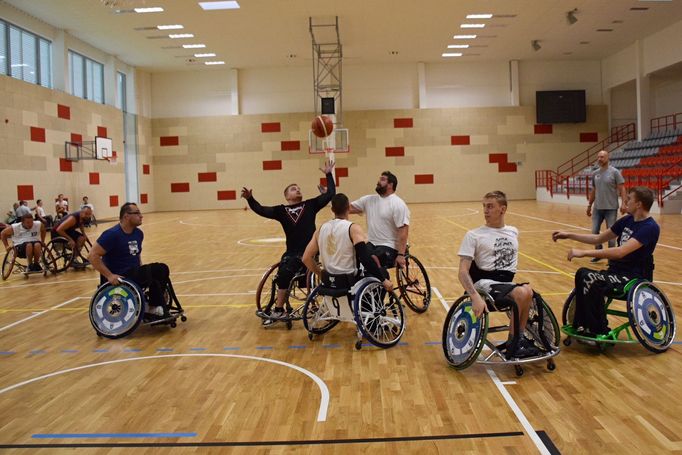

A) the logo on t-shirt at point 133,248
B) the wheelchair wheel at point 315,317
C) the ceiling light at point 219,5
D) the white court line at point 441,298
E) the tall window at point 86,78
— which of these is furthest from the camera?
the tall window at point 86,78

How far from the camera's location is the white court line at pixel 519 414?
3.05 m

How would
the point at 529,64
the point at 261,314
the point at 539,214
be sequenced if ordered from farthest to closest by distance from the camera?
the point at 529,64, the point at 539,214, the point at 261,314

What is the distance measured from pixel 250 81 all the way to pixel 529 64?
11999 mm

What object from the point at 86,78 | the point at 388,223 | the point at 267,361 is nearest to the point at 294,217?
the point at 388,223

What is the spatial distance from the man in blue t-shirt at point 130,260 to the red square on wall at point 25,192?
14.1m

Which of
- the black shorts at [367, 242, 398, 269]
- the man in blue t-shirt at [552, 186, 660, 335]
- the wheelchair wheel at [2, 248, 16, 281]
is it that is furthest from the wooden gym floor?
the wheelchair wheel at [2, 248, 16, 281]

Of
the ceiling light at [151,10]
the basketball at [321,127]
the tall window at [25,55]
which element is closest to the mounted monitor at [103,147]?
the tall window at [25,55]

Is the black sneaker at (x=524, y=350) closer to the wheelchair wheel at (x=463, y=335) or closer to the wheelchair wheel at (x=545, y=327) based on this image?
the wheelchair wheel at (x=545, y=327)

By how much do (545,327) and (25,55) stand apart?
19.1 m

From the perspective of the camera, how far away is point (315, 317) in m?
5.26

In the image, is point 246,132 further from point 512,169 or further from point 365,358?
point 365,358

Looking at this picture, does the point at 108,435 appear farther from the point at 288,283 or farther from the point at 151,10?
the point at 151,10

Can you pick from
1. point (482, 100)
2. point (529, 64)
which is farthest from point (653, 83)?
point (482, 100)

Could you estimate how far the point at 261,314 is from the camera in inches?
228
